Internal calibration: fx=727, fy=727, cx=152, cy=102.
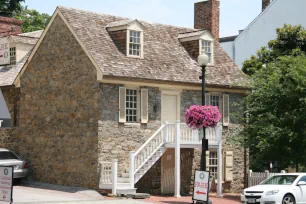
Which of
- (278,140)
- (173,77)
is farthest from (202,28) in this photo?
(278,140)

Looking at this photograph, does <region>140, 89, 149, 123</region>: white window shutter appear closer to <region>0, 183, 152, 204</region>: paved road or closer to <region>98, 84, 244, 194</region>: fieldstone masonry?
<region>98, 84, 244, 194</region>: fieldstone masonry

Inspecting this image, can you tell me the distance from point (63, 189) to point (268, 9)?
24341mm

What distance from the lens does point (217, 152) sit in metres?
32.8

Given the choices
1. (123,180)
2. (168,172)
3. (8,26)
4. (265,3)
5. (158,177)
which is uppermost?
(265,3)

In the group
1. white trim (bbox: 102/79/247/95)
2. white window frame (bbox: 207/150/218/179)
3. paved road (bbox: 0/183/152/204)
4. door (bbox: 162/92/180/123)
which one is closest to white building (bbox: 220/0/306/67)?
white trim (bbox: 102/79/247/95)

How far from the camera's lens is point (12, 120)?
3441cm

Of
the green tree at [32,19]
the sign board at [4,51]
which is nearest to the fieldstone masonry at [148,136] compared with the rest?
the sign board at [4,51]

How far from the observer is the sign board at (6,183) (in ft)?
62.7

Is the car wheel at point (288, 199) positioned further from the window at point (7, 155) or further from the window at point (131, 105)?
the window at point (7, 155)

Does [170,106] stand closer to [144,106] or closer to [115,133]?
[144,106]

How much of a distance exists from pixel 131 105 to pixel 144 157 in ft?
7.71

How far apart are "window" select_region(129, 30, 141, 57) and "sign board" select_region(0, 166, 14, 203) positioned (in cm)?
1324

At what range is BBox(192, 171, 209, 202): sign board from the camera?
83.9 ft

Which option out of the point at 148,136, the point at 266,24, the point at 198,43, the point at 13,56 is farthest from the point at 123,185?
the point at 266,24
